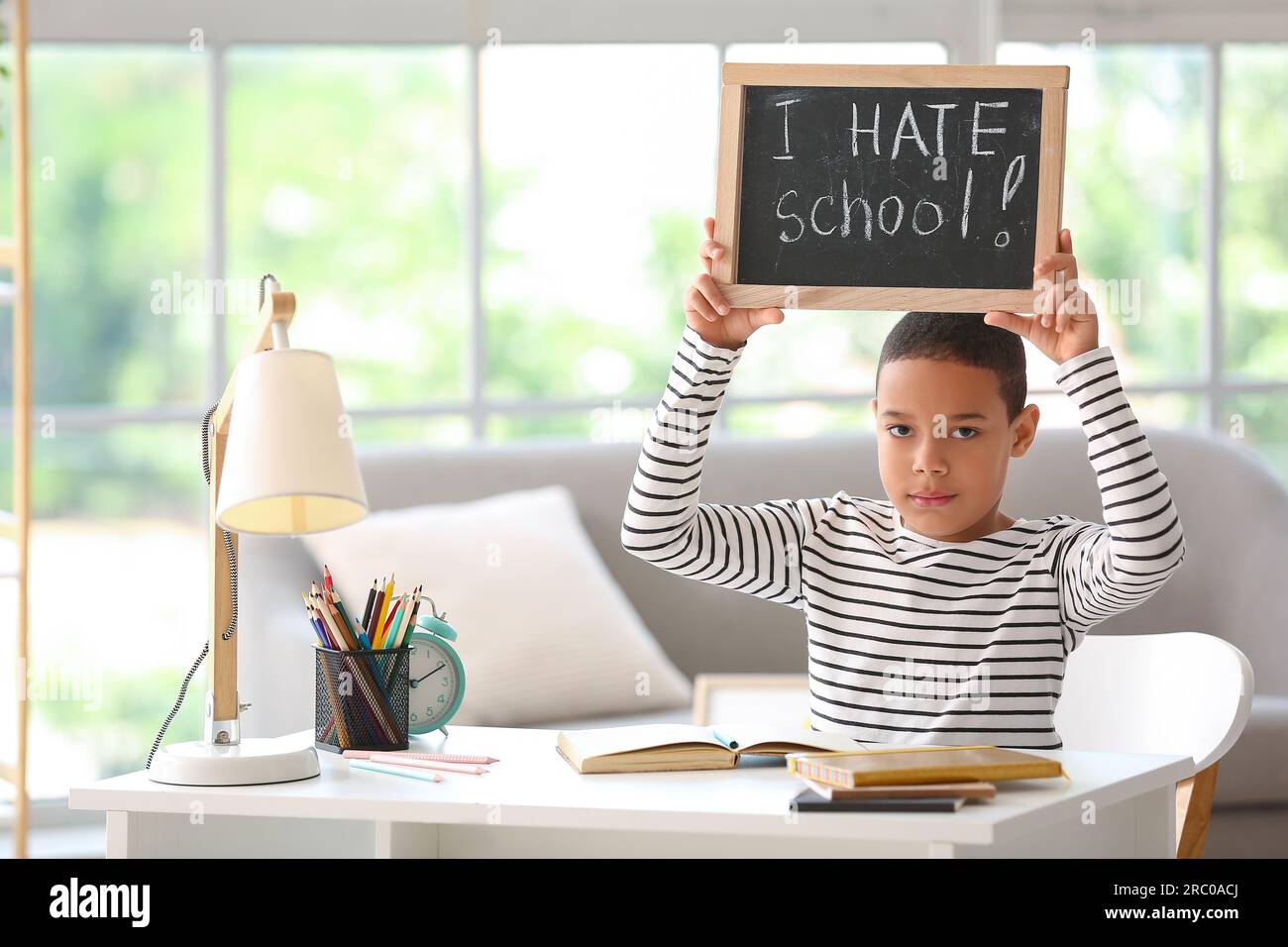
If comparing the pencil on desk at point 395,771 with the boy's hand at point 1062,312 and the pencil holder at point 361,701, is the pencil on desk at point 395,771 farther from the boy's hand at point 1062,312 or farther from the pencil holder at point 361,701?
the boy's hand at point 1062,312

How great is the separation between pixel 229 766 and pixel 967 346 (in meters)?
0.88

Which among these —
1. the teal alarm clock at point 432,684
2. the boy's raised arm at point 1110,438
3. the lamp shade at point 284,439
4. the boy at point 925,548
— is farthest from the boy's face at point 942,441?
the lamp shade at point 284,439

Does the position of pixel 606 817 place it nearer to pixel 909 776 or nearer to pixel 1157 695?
pixel 909 776

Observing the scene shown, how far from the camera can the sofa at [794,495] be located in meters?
2.92

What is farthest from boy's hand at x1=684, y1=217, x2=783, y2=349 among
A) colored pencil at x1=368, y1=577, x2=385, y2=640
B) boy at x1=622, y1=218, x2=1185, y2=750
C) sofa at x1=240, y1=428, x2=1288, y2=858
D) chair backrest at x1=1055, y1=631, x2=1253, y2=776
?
sofa at x1=240, y1=428, x2=1288, y2=858

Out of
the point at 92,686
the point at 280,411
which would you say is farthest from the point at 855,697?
the point at 92,686

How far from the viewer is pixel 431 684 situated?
4.99 feet

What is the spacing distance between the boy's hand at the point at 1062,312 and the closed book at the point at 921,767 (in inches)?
17.1

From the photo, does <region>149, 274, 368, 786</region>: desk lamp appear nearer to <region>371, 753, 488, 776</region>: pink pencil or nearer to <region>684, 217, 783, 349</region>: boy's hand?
<region>371, 753, 488, 776</region>: pink pencil

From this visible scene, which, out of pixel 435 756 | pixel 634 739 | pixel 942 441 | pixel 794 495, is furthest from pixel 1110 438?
pixel 794 495

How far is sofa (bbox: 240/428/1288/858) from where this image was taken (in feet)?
9.57

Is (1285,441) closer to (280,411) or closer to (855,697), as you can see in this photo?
(855,697)
